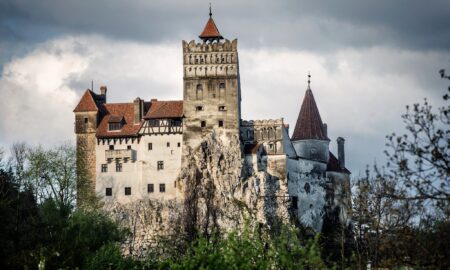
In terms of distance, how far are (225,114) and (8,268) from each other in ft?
130

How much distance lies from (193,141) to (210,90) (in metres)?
5.36

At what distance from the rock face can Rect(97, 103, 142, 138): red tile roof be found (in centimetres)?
694

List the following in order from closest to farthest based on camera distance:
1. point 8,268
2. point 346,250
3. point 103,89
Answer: point 8,268 < point 346,250 < point 103,89

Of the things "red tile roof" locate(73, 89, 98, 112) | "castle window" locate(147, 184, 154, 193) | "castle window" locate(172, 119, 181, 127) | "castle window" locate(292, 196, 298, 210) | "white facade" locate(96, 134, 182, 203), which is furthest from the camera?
"red tile roof" locate(73, 89, 98, 112)

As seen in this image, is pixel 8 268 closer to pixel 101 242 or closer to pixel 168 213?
pixel 101 242

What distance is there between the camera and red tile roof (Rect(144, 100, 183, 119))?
3442 inches

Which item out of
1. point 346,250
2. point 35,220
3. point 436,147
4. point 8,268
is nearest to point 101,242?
point 35,220

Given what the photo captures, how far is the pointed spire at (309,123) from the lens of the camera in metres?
91.5

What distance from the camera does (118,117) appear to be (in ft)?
294

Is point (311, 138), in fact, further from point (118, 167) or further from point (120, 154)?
point (118, 167)

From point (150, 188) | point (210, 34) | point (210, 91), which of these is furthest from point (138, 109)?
point (210, 34)

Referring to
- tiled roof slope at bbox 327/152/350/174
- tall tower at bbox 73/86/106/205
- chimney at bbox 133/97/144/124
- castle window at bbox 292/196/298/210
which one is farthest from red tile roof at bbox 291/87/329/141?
tall tower at bbox 73/86/106/205

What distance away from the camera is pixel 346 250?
274 ft

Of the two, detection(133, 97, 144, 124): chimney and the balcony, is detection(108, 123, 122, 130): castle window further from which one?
the balcony
